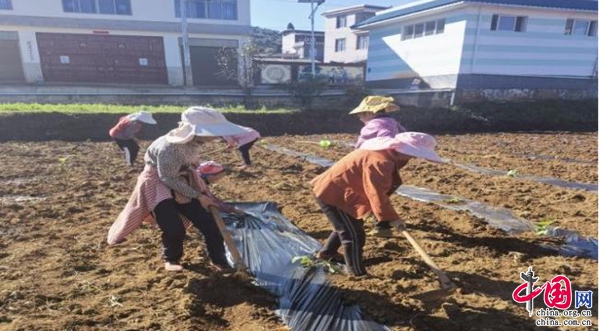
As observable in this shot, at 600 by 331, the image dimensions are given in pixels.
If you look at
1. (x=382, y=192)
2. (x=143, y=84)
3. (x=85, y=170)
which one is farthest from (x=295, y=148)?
(x=143, y=84)

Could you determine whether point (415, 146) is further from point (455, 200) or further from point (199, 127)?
point (455, 200)

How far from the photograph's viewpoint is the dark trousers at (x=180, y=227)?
290 cm

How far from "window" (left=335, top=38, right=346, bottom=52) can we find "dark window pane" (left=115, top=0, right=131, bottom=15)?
17972 millimetres

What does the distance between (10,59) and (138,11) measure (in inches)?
252

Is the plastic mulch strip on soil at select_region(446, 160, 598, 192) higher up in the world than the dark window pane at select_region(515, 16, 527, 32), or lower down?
lower down

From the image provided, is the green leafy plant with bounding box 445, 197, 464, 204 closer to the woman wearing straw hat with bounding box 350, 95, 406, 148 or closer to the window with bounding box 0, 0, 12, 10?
the woman wearing straw hat with bounding box 350, 95, 406, 148

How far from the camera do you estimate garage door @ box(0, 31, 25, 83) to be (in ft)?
→ 60.8

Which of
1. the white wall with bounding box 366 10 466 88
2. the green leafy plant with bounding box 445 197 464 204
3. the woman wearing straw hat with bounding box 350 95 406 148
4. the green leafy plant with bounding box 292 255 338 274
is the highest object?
the white wall with bounding box 366 10 466 88

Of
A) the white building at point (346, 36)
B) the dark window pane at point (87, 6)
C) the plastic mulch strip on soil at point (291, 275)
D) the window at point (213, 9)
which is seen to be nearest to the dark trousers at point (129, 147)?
the plastic mulch strip on soil at point (291, 275)

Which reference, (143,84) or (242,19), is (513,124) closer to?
(242,19)

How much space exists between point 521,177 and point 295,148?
457 centimetres

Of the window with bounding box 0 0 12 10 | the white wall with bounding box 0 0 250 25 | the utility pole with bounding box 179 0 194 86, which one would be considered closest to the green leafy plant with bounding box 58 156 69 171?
the utility pole with bounding box 179 0 194 86

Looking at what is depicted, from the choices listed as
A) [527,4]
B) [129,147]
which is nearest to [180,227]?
[129,147]

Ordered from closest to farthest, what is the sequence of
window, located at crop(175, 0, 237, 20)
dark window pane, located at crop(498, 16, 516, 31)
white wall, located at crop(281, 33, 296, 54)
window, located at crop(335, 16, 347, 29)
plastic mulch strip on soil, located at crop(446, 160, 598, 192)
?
1. plastic mulch strip on soil, located at crop(446, 160, 598, 192)
2. dark window pane, located at crop(498, 16, 516, 31)
3. window, located at crop(175, 0, 237, 20)
4. window, located at crop(335, 16, 347, 29)
5. white wall, located at crop(281, 33, 296, 54)
